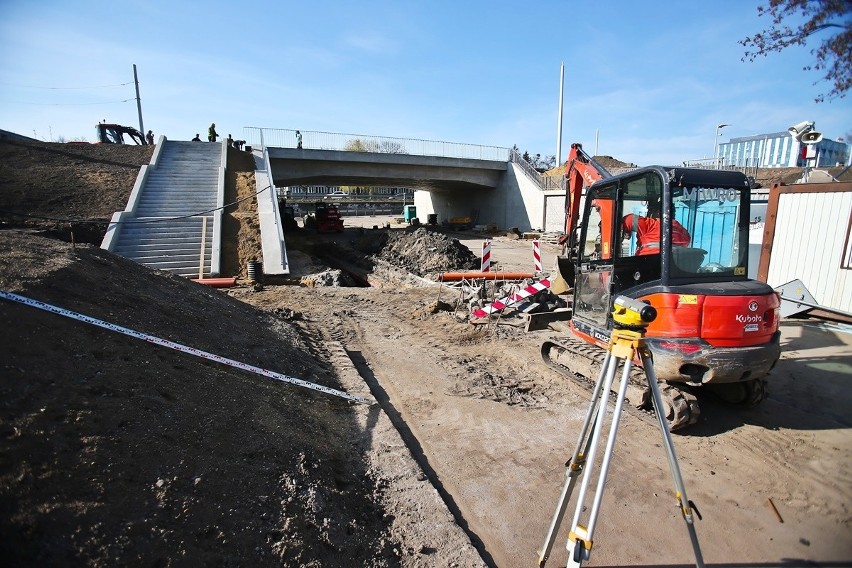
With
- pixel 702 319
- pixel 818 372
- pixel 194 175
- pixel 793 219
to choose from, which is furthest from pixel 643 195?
pixel 194 175

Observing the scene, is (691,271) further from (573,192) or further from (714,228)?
(573,192)

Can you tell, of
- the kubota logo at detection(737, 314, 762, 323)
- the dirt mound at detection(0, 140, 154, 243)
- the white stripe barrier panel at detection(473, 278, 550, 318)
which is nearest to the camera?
the kubota logo at detection(737, 314, 762, 323)

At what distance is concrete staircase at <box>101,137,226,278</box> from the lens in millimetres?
13945

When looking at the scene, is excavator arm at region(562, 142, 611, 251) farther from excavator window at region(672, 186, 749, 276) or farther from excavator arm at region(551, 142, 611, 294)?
excavator window at region(672, 186, 749, 276)

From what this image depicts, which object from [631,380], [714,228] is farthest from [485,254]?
[714,228]

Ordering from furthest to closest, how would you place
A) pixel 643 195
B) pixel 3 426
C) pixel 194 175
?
pixel 194 175, pixel 643 195, pixel 3 426

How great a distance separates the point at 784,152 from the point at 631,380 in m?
12.0

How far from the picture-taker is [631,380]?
543 centimetres

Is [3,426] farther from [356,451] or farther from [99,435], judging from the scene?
[356,451]

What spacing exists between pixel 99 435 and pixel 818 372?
9236mm

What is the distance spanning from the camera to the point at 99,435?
283 centimetres

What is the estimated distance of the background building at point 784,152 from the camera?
8727 millimetres

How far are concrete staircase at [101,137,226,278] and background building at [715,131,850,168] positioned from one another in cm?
1545

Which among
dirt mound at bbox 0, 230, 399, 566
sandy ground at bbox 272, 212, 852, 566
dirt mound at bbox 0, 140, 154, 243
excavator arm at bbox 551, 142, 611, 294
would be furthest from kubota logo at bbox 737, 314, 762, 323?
dirt mound at bbox 0, 140, 154, 243
